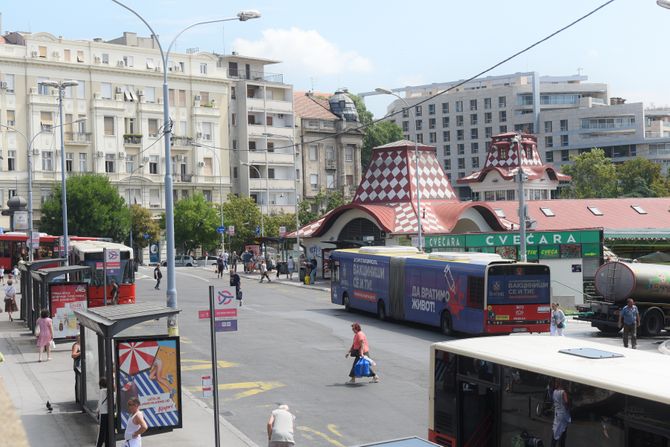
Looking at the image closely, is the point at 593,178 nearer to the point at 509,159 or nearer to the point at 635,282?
the point at 509,159

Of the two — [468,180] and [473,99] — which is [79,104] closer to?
[468,180]

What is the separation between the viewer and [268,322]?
36.6 metres

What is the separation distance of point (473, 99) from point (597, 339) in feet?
383

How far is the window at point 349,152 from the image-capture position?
381 feet

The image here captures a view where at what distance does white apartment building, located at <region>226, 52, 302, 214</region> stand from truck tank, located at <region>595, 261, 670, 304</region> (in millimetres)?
73793

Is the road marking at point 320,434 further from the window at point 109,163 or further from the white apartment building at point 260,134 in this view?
the white apartment building at point 260,134

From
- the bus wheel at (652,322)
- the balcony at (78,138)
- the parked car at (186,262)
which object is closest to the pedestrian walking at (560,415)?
the bus wheel at (652,322)

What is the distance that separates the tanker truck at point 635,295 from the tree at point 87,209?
59887mm

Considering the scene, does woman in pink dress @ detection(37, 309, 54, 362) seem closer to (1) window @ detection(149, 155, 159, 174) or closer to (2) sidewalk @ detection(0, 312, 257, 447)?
(2) sidewalk @ detection(0, 312, 257, 447)

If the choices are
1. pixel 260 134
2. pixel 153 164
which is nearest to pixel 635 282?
pixel 153 164

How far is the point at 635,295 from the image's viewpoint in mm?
32656

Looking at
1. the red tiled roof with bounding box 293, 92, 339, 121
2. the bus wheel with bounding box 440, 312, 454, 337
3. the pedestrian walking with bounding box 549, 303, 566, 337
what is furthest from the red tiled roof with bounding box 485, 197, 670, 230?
the red tiled roof with bounding box 293, 92, 339, 121

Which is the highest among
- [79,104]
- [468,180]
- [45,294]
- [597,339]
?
[79,104]

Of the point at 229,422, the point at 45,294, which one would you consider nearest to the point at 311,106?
the point at 45,294
